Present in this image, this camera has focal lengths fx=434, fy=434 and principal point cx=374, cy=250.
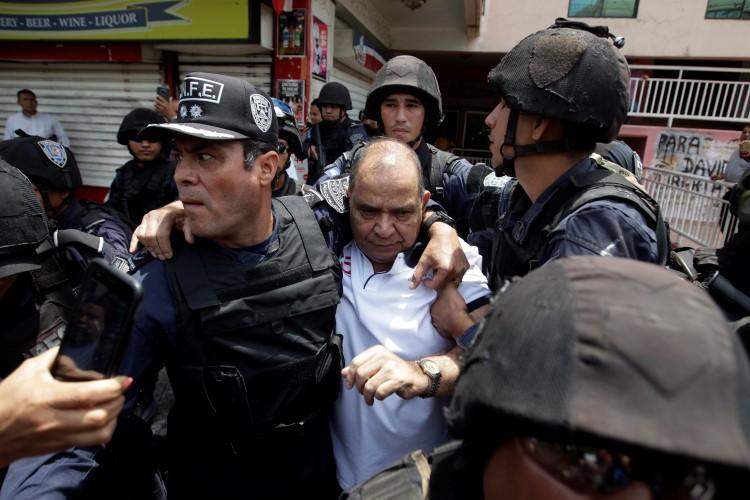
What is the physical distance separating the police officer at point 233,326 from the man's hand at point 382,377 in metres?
0.26

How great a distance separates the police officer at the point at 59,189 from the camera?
2.88m

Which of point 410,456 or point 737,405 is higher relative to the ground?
point 737,405

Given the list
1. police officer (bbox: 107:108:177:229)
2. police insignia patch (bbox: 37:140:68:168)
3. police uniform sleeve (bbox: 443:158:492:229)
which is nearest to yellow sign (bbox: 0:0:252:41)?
police officer (bbox: 107:108:177:229)

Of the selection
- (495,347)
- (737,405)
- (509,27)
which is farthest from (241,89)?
(509,27)

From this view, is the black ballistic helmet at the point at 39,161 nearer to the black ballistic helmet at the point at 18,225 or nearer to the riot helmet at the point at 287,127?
the black ballistic helmet at the point at 18,225

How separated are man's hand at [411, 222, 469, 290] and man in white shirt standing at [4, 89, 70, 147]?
7.87m

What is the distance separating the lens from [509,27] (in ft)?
40.5

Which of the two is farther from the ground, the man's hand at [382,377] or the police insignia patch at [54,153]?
the police insignia patch at [54,153]

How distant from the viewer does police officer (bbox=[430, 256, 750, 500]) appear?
57 centimetres

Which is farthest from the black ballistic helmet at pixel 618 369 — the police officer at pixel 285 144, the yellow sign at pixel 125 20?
the yellow sign at pixel 125 20

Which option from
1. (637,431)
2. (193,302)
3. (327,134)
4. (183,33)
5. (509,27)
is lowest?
(193,302)

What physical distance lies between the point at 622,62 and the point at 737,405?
58.4 inches

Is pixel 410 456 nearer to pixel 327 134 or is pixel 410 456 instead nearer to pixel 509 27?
pixel 327 134

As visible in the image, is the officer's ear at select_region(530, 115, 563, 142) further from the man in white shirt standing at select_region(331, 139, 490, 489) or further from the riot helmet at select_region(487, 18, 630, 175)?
the man in white shirt standing at select_region(331, 139, 490, 489)
